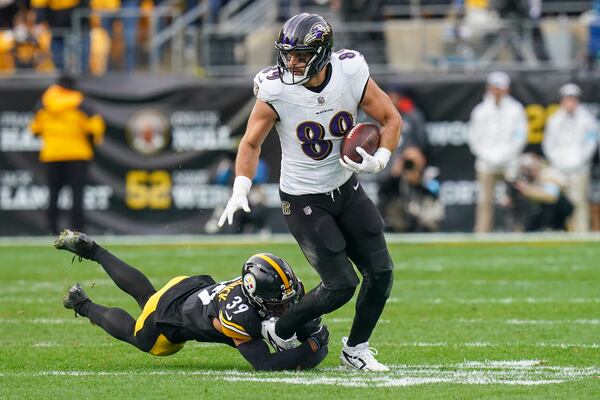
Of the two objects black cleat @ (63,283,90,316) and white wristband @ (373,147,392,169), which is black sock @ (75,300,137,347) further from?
white wristband @ (373,147,392,169)

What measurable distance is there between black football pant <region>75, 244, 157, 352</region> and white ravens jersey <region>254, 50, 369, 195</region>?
0.96m

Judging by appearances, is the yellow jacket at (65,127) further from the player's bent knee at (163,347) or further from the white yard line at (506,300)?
the player's bent knee at (163,347)

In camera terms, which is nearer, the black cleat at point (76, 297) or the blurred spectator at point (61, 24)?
the black cleat at point (76, 297)

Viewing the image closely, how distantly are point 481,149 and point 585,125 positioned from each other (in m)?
1.15

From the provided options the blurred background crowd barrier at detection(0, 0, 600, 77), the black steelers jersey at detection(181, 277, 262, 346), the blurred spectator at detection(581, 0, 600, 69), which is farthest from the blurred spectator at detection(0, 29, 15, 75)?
the black steelers jersey at detection(181, 277, 262, 346)

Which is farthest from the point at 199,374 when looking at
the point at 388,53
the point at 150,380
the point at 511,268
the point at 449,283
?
the point at 388,53

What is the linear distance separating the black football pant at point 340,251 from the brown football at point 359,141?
0.23m

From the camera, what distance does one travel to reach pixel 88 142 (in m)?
14.0

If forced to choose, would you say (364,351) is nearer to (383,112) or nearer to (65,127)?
(383,112)

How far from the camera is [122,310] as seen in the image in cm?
614

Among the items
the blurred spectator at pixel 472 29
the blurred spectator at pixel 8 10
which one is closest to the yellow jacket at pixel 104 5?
the blurred spectator at pixel 8 10

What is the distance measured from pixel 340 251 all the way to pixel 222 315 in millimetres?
593

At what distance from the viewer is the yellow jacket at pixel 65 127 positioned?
13.8 meters

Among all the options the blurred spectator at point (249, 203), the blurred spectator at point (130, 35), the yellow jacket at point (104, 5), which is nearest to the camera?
the blurred spectator at point (249, 203)
